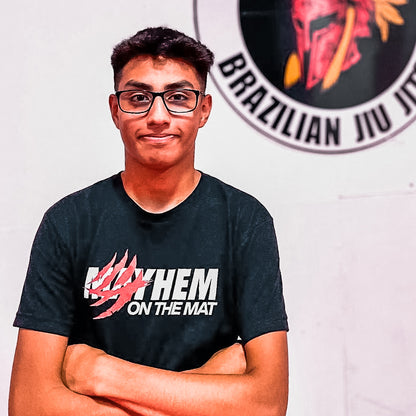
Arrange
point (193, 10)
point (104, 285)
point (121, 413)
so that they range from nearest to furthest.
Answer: point (121, 413)
point (104, 285)
point (193, 10)

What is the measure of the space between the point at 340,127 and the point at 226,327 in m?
0.89

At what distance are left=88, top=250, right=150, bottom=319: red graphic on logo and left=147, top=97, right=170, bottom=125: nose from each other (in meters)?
0.37

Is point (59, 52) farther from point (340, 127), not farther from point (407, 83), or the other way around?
point (407, 83)

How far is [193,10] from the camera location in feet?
7.17

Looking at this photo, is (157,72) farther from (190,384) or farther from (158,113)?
(190,384)

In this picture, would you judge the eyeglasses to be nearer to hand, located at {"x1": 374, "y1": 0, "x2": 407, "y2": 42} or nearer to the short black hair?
the short black hair

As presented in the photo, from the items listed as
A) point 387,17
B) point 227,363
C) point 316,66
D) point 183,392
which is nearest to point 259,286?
point 227,363

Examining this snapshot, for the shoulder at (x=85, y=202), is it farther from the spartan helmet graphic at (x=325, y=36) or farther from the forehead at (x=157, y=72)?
the spartan helmet graphic at (x=325, y=36)

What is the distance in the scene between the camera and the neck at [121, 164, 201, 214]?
1692 millimetres

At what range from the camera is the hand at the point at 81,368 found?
5.05 feet

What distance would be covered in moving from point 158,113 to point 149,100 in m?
0.05

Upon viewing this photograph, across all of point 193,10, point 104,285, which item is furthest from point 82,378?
point 193,10

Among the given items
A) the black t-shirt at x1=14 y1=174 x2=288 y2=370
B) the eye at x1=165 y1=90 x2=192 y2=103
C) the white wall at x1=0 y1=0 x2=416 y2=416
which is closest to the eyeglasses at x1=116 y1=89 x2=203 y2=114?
the eye at x1=165 y1=90 x2=192 y2=103

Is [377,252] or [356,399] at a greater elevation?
[377,252]
